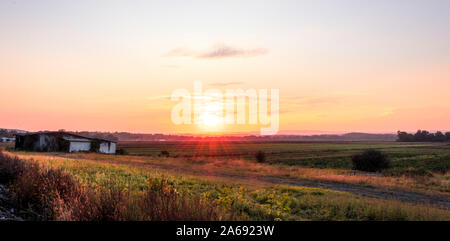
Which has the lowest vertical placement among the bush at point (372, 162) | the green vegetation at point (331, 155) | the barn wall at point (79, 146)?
the green vegetation at point (331, 155)

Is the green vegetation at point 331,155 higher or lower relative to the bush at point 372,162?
lower

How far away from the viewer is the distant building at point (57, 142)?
53.8 meters

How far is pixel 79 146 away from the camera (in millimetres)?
56000

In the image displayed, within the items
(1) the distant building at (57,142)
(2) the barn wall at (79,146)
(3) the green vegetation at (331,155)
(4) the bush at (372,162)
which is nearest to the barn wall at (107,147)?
(1) the distant building at (57,142)

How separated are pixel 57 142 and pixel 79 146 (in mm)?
3770

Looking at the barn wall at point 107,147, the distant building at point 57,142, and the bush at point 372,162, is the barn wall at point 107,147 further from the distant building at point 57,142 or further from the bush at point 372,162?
the bush at point 372,162

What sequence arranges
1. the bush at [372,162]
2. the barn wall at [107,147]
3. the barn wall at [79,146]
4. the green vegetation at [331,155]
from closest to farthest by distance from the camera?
1. the bush at [372,162]
2. the green vegetation at [331,155]
3. the barn wall at [79,146]
4. the barn wall at [107,147]

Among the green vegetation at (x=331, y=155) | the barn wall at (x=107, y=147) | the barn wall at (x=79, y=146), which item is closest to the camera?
the green vegetation at (x=331, y=155)

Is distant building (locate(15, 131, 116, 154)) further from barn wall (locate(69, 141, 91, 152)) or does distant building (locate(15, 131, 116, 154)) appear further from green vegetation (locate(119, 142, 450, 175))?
green vegetation (locate(119, 142, 450, 175))
